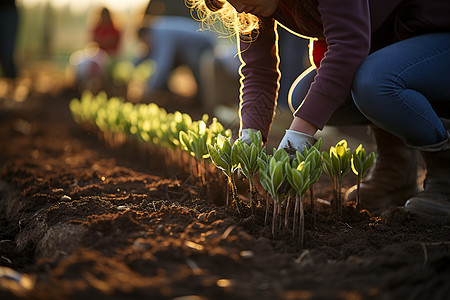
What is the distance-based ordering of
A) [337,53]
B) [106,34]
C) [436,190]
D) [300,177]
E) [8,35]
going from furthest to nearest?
[106,34] < [8,35] < [436,190] < [337,53] < [300,177]

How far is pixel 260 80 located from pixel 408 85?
1.94 feet

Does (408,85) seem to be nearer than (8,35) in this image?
Yes

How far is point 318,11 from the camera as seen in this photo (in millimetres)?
1631

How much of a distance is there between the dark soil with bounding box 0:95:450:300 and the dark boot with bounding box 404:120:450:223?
64mm

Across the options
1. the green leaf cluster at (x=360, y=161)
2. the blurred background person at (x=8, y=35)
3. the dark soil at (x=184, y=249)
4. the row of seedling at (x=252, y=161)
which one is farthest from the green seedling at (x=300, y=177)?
the blurred background person at (x=8, y=35)

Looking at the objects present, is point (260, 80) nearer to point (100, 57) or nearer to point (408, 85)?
point (408, 85)

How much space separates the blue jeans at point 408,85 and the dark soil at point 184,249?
363mm

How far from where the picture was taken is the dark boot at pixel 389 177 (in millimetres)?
2105

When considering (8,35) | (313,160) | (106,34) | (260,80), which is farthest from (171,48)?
(313,160)

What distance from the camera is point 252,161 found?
1.55 meters

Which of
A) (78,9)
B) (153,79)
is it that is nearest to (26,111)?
(153,79)

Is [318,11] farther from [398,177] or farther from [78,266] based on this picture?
[78,266]

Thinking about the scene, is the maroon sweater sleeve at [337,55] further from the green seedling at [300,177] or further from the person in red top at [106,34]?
the person in red top at [106,34]

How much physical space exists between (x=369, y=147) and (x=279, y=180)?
2.30 meters
